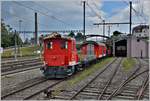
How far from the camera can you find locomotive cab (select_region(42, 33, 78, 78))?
62.5 feet

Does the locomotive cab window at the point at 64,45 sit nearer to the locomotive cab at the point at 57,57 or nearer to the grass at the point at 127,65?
the locomotive cab at the point at 57,57

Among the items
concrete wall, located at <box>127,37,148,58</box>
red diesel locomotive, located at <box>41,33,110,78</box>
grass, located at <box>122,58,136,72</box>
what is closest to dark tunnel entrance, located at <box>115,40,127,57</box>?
concrete wall, located at <box>127,37,148,58</box>

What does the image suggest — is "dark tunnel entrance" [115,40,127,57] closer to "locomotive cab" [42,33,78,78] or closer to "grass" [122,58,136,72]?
"grass" [122,58,136,72]

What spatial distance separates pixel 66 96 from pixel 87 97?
0.77 metres

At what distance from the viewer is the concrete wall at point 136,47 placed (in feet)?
181

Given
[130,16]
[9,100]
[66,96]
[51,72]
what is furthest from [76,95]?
[130,16]

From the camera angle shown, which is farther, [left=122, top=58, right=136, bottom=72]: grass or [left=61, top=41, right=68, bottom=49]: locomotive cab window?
[left=122, top=58, right=136, bottom=72]: grass

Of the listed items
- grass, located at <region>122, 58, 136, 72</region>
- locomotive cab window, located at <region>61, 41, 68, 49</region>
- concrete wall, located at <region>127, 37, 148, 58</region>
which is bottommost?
grass, located at <region>122, 58, 136, 72</region>

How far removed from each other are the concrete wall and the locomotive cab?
120ft

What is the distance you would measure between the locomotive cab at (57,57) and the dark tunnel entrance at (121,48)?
41375 millimetres

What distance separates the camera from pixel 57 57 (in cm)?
1933

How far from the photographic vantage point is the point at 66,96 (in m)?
12.2

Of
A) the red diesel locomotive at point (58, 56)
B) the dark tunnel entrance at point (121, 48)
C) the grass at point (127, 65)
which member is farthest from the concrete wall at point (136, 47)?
the red diesel locomotive at point (58, 56)

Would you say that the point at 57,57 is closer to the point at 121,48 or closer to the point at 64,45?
the point at 64,45
